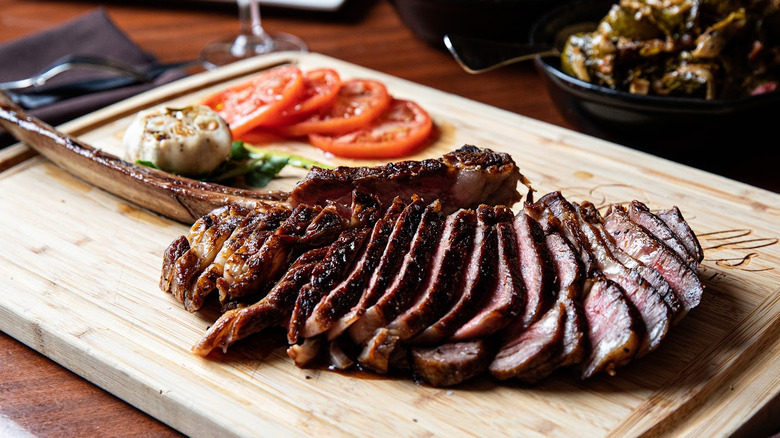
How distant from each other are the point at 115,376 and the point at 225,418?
565 mm

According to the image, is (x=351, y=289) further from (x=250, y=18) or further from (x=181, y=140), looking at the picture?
(x=250, y=18)

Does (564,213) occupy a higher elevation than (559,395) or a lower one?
higher

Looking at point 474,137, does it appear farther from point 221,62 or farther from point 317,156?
point 221,62

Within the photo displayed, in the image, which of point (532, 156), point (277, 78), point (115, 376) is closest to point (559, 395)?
point (115, 376)

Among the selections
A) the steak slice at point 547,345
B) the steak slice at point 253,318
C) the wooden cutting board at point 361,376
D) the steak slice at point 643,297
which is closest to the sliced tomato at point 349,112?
the wooden cutting board at point 361,376

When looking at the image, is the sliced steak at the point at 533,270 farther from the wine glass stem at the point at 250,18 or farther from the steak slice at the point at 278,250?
the wine glass stem at the point at 250,18

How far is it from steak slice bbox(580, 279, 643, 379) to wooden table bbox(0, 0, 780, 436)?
1.99ft

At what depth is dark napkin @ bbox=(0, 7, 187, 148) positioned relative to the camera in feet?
18.6

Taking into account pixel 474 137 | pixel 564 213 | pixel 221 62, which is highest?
pixel 564 213

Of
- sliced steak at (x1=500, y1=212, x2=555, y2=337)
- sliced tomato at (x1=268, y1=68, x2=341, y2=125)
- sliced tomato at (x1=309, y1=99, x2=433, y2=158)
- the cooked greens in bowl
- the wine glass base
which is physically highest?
the cooked greens in bowl

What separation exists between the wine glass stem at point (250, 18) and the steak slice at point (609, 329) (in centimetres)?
469

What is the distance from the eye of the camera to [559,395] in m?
2.95

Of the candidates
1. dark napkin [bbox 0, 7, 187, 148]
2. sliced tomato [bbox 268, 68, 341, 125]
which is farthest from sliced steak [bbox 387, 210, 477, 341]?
dark napkin [bbox 0, 7, 187, 148]

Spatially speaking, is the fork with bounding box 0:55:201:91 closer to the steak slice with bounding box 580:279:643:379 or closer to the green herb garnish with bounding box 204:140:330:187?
the green herb garnish with bounding box 204:140:330:187
